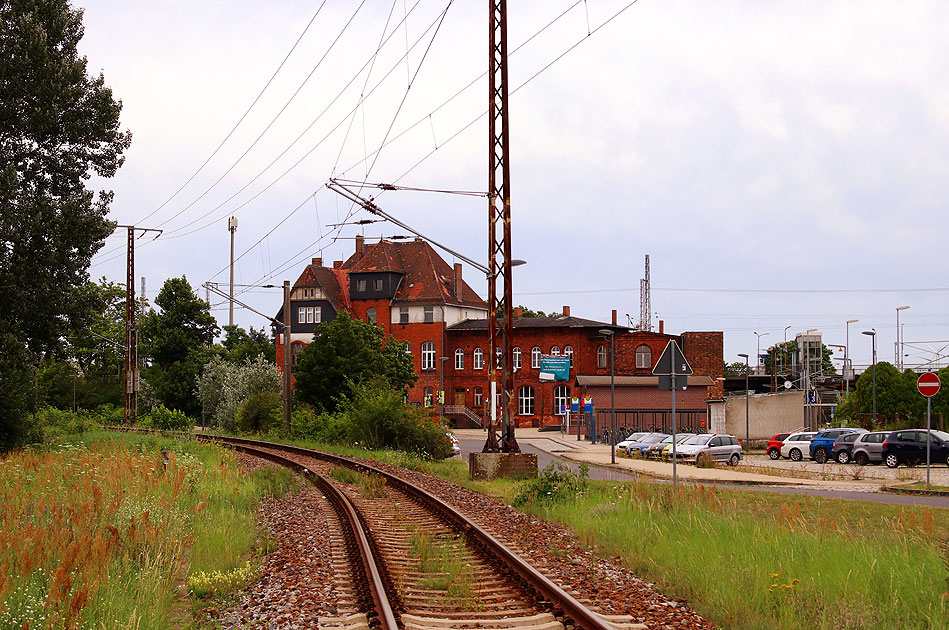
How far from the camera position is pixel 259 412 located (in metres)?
50.8

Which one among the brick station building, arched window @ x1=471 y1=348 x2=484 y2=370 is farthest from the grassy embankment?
arched window @ x1=471 y1=348 x2=484 y2=370

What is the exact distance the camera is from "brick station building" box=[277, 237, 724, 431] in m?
84.2

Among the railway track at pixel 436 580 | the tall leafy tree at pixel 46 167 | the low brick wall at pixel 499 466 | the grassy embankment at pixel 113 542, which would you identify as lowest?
the low brick wall at pixel 499 466

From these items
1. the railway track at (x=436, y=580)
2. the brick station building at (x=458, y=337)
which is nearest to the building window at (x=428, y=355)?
the brick station building at (x=458, y=337)

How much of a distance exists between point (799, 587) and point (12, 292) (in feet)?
71.3

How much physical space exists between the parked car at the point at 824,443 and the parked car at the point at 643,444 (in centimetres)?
726

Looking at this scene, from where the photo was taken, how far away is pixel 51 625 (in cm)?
650

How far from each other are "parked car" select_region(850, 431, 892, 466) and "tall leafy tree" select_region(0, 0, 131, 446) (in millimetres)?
29129

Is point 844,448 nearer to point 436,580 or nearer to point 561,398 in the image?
point 436,580

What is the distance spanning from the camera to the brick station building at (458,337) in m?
84.2

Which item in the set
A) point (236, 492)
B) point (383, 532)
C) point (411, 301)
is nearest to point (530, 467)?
point (236, 492)

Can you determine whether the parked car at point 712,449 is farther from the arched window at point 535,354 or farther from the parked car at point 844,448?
the arched window at point 535,354

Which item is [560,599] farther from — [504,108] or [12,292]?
[12,292]

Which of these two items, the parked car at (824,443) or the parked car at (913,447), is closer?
the parked car at (913,447)
